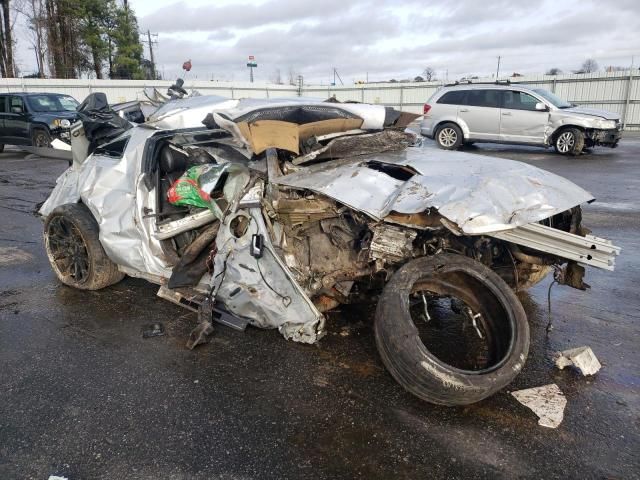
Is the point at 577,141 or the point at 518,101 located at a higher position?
the point at 518,101

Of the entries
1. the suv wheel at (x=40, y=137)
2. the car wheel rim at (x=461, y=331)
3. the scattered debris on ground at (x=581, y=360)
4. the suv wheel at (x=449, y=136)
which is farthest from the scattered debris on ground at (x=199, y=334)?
the suv wheel at (x=40, y=137)

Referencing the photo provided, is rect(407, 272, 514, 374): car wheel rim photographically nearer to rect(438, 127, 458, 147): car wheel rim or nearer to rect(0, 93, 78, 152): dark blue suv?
rect(438, 127, 458, 147): car wheel rim

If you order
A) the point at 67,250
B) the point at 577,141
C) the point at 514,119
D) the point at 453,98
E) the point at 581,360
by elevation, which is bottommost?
the point at 581,360

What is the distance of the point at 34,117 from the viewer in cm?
1448

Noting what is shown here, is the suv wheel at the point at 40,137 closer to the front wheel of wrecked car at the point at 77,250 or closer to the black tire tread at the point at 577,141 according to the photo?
the front wheel of wrecked car at the point at 77,250

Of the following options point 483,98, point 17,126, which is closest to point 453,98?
point 483,98

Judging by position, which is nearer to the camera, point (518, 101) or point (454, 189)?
point (454, 189)

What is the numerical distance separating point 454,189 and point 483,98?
40.1 feet

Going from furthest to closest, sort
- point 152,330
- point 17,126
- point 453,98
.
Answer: point 17,126 → point 453,98 → point 152,330

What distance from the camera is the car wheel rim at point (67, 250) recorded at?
428 centimetres

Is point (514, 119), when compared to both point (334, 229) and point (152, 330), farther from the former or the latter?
point (152, 330)

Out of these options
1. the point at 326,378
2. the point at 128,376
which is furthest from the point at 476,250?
the point at 128,376

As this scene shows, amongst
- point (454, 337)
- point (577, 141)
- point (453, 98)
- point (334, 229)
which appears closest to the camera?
point (334, 229)

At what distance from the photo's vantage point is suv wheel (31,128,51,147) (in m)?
14.5
